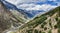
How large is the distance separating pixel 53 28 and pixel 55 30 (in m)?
3.41

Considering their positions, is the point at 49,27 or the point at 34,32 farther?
the point at 34,32

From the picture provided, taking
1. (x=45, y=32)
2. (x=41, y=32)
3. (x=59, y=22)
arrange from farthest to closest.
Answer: (x=41, y=32) < (x=45, y=32) < (x=59, y=22)

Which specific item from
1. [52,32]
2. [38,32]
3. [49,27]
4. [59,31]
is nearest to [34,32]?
[38,32]

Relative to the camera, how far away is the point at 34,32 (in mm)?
83938

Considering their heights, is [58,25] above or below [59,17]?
below

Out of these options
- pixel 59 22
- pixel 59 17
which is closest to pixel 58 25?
pixel 59 22

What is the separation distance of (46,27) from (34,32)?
16.0 feet

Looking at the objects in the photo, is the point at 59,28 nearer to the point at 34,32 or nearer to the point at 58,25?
the point at 58,25

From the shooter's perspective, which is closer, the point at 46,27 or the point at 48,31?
the point at 48,31

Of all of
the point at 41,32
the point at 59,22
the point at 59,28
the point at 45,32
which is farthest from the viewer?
the point at 41,32

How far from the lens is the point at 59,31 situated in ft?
218

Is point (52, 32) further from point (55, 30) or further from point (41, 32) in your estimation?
point (41, 32)

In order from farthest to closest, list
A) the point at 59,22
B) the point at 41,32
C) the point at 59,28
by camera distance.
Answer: the point at 41,32
the point at 59,22
the point at 59,28

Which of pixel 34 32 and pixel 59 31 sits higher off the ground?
pixel 34 32
